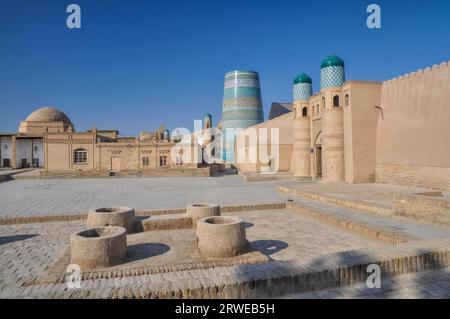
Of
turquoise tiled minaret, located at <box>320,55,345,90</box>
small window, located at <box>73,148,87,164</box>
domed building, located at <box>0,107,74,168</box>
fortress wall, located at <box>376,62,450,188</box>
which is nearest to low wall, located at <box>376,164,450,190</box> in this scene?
fortress wall, located at <box>376,62,450,188</box>

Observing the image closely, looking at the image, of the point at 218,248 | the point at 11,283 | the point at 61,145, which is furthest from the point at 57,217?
the point at 61,145

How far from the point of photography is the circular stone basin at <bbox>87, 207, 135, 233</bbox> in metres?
7.30

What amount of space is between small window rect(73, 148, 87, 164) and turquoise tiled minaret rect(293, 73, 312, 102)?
19.6 metres

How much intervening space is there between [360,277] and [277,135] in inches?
876

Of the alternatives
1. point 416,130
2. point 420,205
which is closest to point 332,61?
point 416,130

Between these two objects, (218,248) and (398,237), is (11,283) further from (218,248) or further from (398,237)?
(398,237)

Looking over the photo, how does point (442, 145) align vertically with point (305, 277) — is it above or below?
above

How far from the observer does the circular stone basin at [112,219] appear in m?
7.30

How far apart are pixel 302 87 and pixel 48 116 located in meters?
33.1

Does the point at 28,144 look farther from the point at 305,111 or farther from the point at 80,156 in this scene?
the point at 305,111

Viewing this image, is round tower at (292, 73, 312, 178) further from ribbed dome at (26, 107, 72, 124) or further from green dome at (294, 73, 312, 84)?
ribbed dome at (26, 107, 72, 124)

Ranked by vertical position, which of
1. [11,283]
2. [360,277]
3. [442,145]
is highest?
[442,145]
